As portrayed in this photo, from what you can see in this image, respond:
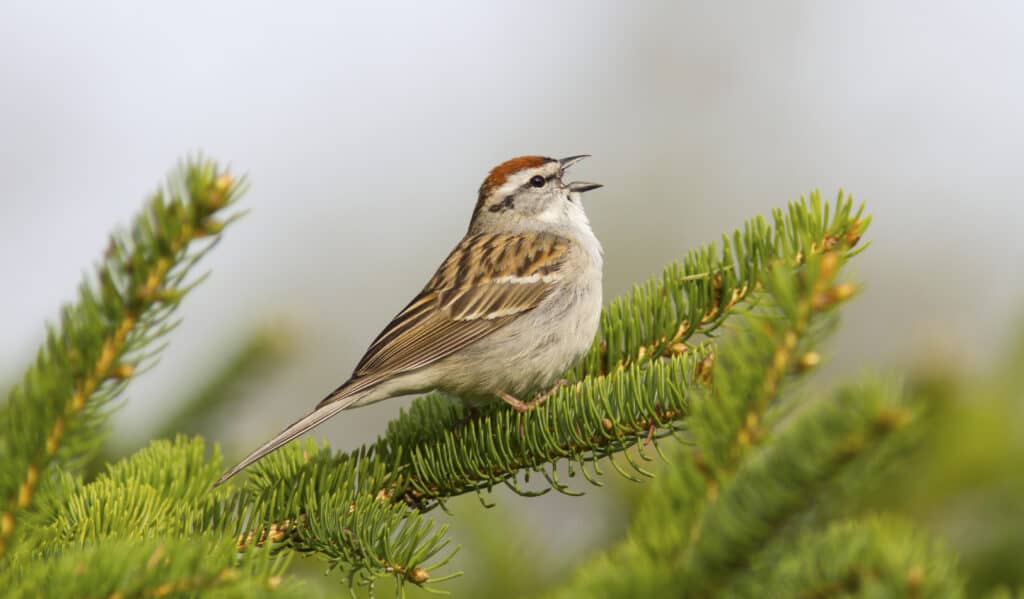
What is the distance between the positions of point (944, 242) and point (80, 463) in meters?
12.9

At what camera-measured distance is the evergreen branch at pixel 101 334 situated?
4.87ft

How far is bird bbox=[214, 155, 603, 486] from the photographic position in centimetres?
368

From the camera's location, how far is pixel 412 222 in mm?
14000

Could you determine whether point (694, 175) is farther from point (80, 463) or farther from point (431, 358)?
point (80, 463)

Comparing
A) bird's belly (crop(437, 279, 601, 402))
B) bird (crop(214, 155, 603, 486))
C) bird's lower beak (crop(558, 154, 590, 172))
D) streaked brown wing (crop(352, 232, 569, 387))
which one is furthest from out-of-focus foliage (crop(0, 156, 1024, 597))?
bird's lower beak (crop(558, 154, 590, 172))

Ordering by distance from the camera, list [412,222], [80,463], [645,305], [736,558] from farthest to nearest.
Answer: [412,222]
[645,305]
[80,463]
[736,558]

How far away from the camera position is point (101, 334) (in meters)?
1.50

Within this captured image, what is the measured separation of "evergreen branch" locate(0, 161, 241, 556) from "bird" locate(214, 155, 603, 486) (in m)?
1.51

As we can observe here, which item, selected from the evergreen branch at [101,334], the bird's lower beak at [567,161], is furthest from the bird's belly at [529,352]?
the evergreen branch at [101,334]

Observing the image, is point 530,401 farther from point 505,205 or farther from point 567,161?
point 567,161

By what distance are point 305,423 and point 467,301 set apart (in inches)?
50.5

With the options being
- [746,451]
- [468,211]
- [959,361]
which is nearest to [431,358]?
[959,361]

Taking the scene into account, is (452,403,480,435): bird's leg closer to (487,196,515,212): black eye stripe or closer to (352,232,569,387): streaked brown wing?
(352,232,569,387): streaked brown wing

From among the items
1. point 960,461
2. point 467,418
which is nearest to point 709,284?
point 467,418
